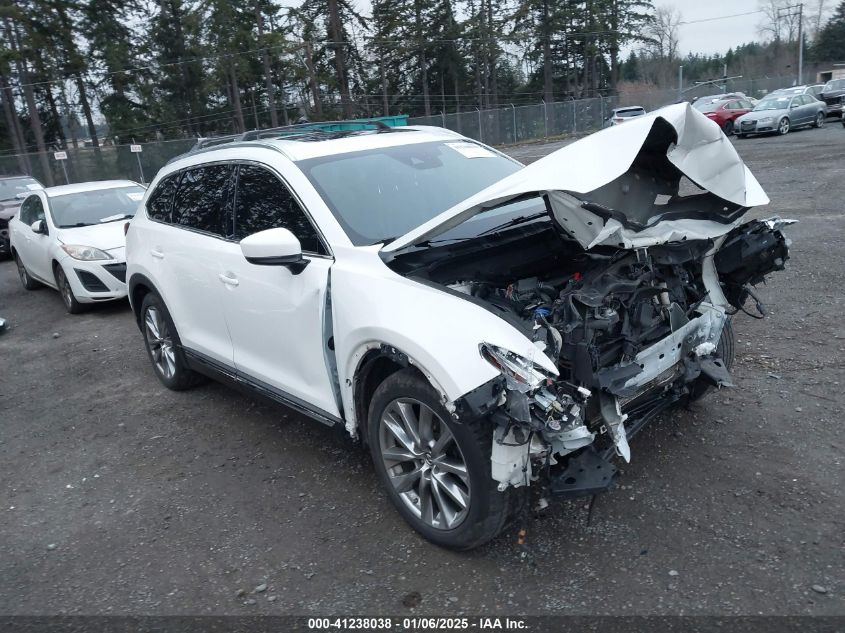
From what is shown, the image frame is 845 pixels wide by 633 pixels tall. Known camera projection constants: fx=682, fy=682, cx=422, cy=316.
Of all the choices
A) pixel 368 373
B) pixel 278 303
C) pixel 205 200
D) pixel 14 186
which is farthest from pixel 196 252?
pixel 14 186

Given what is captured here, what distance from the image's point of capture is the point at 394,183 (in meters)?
4.06

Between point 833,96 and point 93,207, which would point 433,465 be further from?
point 833,96

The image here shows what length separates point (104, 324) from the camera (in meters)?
Result: 8.12

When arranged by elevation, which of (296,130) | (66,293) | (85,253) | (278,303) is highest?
(296,130)

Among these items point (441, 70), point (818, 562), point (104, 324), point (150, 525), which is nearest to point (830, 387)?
point (818, 562)

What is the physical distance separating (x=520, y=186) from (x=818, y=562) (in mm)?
2070

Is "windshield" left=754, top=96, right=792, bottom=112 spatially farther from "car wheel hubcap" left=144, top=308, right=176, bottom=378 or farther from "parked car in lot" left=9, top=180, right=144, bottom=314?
"car wheel hubcap" left=144, top=308, right=176, bottom=378

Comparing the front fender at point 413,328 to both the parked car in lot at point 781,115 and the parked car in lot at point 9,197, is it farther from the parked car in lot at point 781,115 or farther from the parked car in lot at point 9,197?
the parked car in lot at point 781,115

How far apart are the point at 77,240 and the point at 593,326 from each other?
7587 mm

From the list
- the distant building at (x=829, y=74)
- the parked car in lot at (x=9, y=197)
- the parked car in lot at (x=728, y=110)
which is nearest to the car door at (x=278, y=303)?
the parked car in lot at (x=9, y=197)

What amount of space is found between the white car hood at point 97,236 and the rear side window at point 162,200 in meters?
3.31

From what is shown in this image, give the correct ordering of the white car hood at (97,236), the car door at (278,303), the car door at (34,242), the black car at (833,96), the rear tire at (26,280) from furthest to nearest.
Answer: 1. the black car at (833,96)
2. the rear tire at (26,280)
3. the car door at (34,242)
4. the white car hood at (97,236)
5. the car door at (278,303)

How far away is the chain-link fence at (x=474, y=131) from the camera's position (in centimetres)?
2792

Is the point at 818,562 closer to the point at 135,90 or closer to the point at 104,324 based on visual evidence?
the point at 104,324
